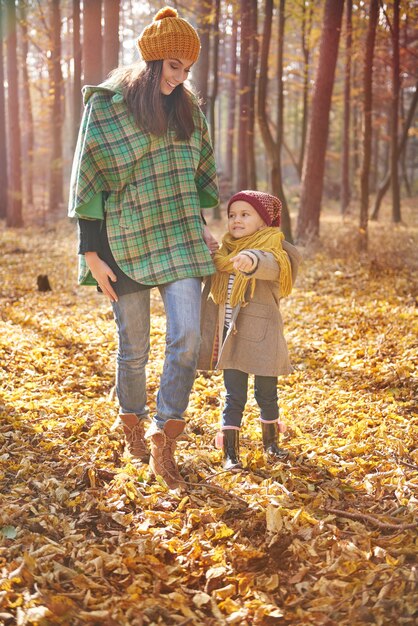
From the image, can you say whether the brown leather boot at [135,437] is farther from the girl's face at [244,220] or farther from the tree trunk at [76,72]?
the tree trunk at [76,72]

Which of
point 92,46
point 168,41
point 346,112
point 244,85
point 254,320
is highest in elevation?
point 244,85

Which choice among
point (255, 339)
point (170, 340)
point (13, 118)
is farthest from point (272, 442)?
point (13, 118)

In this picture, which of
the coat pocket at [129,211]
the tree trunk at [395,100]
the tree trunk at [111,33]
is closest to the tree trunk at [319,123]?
the tree trunk at [395,100]

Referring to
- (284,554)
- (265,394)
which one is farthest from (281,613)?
(265,394)

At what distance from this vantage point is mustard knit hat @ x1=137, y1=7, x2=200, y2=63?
123 inches

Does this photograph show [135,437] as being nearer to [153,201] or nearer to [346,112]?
[153,201]

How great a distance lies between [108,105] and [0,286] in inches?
261

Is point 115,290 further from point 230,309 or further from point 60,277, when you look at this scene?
point 60,277

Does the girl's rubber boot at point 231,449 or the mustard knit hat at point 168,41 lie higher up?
the mustard knit hat at point 168,41

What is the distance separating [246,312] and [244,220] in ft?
1.73

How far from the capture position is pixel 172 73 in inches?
126

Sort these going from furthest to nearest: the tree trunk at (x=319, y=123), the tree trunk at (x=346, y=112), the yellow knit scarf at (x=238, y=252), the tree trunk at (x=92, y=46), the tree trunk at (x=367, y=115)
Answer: the tree trunk at (x=346, y=112)
the tree trunk at (x=319, y=123)
the tree trunk at (x=92, y=46)
the tree trunk at (x=367, y=115)
the yellow knit scarf at (x=238, y=252)

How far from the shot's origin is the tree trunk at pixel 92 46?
32.7ft

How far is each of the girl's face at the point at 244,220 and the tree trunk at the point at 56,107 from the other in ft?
40.6
